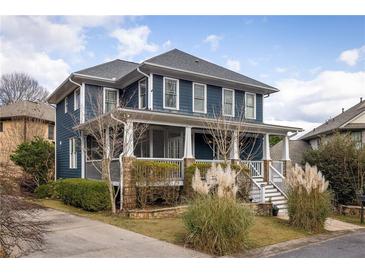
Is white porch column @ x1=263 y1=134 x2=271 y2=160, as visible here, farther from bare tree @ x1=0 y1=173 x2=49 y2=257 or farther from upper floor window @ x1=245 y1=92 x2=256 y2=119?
bare tree @ x1=0 y1=173 x2=49 y2=257

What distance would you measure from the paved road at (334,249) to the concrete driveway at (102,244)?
91.5 inches

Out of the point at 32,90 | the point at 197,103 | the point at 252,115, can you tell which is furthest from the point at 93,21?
the point at 32,90

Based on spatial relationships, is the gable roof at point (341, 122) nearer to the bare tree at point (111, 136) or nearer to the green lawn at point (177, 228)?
the green lawn at point (177, 228)

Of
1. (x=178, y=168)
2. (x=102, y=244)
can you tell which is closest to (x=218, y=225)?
(x=102, y=244)

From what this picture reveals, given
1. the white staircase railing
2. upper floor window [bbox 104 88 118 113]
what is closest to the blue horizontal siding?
upper floor window [bbox 104 88 118 113]

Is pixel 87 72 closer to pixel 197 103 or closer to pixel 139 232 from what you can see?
pixel 197 103

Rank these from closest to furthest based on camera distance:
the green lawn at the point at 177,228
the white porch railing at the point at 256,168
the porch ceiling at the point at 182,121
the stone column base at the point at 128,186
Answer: the green lawn at the point at 177,228 < the stone column base at the point at 128,186 < the porch ceiling at the point at 182,121 < the white porch railing at the point at 256,168

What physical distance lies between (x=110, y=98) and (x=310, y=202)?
1123cm

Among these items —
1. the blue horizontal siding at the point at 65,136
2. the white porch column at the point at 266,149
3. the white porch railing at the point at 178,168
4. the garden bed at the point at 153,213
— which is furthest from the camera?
the blue horizontal siding at the point at 65,136

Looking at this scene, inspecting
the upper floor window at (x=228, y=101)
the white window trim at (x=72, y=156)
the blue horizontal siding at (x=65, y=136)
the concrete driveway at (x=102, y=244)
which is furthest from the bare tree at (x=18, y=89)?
the concrete driveway at (x=102, y=244)

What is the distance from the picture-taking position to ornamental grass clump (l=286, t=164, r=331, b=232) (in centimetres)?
975

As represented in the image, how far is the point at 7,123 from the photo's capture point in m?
28.3

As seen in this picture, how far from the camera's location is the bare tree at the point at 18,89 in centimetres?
3844
